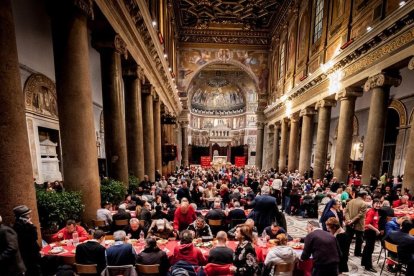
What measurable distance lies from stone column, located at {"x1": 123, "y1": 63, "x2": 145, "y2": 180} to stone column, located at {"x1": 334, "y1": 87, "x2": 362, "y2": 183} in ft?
27.2

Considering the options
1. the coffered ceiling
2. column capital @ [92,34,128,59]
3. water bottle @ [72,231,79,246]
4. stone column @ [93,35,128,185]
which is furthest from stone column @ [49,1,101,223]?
the coffered ceiling

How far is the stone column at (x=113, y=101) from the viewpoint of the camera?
6048 mm

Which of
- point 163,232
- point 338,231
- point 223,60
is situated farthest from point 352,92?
point 223,60

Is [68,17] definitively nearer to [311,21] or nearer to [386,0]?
[386,0]

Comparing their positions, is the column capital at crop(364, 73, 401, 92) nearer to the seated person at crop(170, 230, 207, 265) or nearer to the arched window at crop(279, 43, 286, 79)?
the seated person at crop(170, 230, 207, 265)

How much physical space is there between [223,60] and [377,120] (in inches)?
650

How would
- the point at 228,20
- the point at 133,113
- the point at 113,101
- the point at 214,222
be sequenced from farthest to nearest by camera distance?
the point at 228,20, the point at 133,113, the point at 113,101, the point at 214,222

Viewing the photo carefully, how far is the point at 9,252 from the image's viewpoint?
247 cm

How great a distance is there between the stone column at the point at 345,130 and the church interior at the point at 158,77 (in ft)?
0.14

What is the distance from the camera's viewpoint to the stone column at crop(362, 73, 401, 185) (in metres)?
7.13

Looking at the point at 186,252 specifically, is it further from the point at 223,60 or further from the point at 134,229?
the point at 223,60

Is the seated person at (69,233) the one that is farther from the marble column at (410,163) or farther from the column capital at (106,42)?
the marble column at (410,163)

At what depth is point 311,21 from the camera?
12.6 m

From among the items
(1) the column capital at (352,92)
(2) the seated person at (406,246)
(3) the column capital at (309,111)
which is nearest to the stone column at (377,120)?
(1) the column capital at (352,92)
